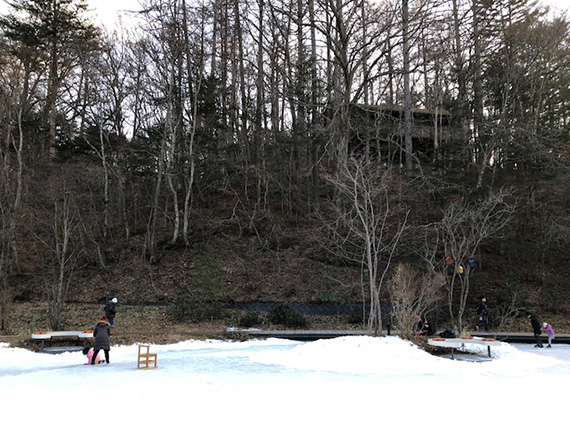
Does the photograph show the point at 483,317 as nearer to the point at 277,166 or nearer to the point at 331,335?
the point at 331,335

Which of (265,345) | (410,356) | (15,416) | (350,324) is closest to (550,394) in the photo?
(410,356)

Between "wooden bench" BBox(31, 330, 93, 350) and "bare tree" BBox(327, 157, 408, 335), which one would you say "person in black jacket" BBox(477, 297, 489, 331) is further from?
"wooden bench" BBox(31, 330, 93, 350)

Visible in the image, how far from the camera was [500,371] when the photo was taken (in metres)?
11.1

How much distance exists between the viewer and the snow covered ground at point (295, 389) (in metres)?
6.72

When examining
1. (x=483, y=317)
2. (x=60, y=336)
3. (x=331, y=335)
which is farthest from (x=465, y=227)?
(x=60, y=336)

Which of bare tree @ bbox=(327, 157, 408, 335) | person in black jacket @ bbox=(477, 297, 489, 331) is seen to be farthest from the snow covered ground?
person in black jacket @ bbox=(477, 297, 489, 331)

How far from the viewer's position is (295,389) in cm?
881

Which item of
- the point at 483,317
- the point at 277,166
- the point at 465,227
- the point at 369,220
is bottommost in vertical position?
the point at 483,317

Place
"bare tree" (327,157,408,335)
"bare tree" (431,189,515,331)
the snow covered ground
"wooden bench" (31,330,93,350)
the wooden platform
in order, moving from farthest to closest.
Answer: "bare tree" (431,189,515,331), the wooden platform, "bare tree" (327,157,408,335), "wooden bench" (31,330,93,350), the snow covered ground

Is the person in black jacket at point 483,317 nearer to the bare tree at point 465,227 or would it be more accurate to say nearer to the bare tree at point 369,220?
the bare tree at point 465,227

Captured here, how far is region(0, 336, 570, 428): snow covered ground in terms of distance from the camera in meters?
6.72

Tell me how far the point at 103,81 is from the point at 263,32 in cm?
962

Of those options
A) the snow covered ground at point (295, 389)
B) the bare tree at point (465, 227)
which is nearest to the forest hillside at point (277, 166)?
the bare tree at point (465, 227)

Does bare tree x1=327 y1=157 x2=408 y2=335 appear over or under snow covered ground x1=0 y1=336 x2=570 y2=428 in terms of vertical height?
over
